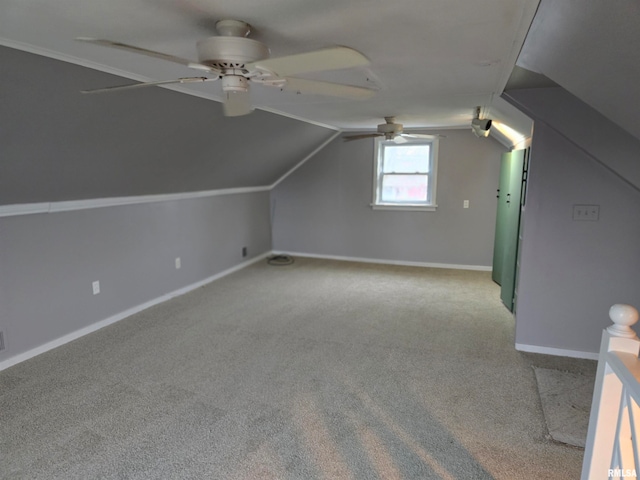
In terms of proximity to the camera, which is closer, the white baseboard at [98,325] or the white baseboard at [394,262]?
the white baseboard at [98,325]

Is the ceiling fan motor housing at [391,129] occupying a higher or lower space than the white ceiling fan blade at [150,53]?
higher

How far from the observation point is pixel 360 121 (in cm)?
468

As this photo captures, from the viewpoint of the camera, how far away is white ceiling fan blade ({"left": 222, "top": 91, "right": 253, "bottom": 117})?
1.75 m

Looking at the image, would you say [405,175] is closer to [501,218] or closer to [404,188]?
[404,188]

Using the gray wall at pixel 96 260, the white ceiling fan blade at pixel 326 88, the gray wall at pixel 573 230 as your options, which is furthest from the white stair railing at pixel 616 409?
the gray wall at pixel 96 260

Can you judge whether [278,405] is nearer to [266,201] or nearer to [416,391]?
[416,391]

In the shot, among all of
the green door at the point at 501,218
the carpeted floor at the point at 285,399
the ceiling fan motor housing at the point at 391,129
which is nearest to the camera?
the carpeted floor at the point at 285,399

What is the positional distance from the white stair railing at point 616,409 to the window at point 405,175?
177 inches

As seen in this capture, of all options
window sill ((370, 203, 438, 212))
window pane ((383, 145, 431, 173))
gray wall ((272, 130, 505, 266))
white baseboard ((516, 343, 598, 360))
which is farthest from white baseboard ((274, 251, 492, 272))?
white baseboard ((516, 343, 598, 360))

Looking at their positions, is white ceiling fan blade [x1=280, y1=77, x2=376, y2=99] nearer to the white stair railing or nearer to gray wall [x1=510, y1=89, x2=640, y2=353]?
the white stair railing

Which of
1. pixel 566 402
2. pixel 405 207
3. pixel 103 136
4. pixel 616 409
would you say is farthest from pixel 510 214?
pixel 103 136

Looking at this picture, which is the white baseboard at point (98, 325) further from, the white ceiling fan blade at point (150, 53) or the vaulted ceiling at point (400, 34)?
the white ceiling fan blade at point (150, 53)

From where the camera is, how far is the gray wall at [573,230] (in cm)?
270

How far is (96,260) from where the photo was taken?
3430 millimetres
